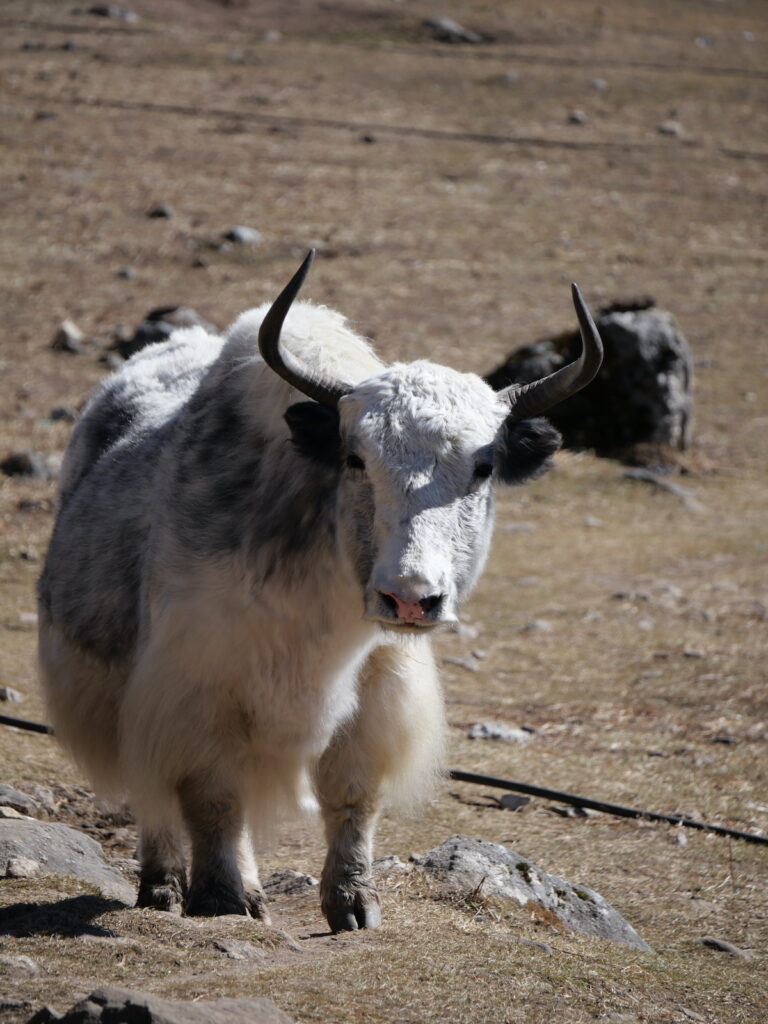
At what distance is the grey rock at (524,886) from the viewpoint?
4.73 metres

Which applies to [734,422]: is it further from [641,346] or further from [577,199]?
[577,199]

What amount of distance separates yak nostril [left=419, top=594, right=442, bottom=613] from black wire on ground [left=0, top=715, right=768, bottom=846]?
2.67m

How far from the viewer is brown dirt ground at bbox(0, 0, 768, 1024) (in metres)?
4.10

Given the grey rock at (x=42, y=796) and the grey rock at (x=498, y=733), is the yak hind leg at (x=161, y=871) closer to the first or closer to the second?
the grey rock at (x=42, y=796)

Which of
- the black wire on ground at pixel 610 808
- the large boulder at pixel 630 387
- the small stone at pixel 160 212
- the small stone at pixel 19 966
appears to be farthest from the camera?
the small stone at pixel 160 212

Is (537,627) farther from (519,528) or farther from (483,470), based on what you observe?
(483,470)

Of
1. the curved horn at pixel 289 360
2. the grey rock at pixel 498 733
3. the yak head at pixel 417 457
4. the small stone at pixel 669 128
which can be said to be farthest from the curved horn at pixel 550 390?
the small stone at pixel 669 128

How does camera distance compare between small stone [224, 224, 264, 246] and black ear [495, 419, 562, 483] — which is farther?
small stone [224, 224, 264, 246]

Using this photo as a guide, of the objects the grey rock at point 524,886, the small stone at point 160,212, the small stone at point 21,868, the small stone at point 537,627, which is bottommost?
the small stone at point 537,627

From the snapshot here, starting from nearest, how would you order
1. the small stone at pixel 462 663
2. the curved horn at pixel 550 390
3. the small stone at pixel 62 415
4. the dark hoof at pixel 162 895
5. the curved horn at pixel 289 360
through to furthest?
1. the curved horn at pixel 289 360
2. the curved horn at pixel 550 390
3. the dark hoof at pixel 162 895
4. the small stone at pixel 462 663
5. the small stone at pixel 62 415

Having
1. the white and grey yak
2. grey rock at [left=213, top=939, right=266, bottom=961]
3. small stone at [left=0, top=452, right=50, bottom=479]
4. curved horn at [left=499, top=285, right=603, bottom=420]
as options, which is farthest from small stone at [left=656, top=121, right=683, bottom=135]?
grey rock at [left=213, top=939, right=266, bottom=961]

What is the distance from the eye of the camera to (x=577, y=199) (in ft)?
65.4

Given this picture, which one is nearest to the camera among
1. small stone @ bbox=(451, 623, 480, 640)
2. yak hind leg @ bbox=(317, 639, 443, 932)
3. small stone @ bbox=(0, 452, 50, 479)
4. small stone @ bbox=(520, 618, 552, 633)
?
yak hind leg @ bbox=(317, 639, 443, 932)

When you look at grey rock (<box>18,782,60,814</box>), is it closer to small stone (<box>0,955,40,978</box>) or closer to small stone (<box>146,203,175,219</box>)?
small stone (<box>0,955,40,978</box>)
